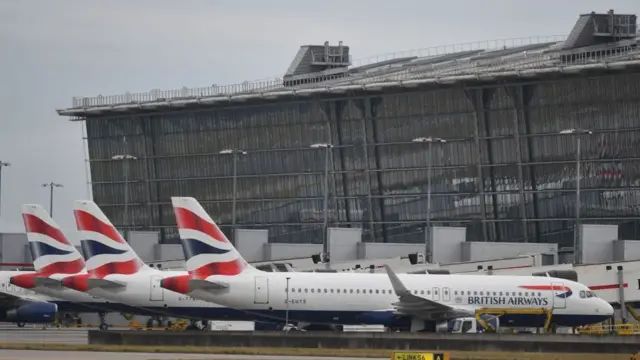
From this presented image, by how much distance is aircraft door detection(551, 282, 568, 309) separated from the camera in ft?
272

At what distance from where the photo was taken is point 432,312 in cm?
8088

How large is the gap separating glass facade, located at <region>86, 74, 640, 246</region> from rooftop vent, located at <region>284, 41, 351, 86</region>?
6.41m

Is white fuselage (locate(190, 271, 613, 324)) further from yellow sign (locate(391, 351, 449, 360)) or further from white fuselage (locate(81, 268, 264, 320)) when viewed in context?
yellow sign (locate(391, 351, 449, 360))

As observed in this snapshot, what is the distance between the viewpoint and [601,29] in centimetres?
12319

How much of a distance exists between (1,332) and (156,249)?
42086 millimetres

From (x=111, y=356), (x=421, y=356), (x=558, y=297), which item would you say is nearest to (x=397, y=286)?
(x=558, y=297)

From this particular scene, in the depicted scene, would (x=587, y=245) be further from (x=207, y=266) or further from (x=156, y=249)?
(x=156, y=249)

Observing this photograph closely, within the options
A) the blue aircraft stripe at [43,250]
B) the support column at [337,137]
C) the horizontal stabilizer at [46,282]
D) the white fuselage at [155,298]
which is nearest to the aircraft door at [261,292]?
the white fuselage at [155,298]

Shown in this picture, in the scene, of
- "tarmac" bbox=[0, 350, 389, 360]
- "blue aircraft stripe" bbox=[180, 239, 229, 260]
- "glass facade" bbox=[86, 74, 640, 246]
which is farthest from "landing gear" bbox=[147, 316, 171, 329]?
"glass facade" bbox=[86, 74, 640, 246]

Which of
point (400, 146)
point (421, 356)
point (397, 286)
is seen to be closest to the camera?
point (421, 356)

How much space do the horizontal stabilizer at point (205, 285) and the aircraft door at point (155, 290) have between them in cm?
433

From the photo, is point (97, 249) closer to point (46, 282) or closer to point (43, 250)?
point (46, 282)

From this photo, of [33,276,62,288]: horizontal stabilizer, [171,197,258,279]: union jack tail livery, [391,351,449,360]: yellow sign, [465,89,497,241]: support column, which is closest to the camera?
[391,351,449,360]: yellow sign

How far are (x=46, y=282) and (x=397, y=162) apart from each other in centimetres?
5371
